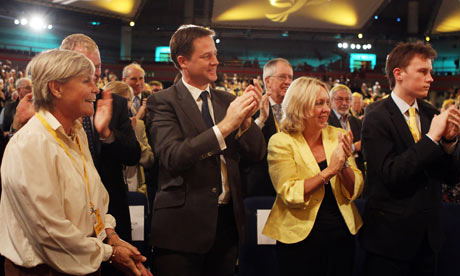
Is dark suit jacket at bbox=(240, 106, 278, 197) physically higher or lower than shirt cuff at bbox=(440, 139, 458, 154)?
lower

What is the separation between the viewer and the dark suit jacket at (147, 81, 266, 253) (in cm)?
166

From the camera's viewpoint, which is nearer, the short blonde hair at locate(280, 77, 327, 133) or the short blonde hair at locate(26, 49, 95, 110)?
the short blonde hair at locate(26, 49, 95, 110)

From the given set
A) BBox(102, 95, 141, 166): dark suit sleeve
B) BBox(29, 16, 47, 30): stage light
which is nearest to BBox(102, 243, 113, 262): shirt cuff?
BBox(102, 95, 141, 166): dark suit sleeve

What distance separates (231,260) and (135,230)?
2.19 ft

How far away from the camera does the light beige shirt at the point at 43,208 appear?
1273 millimetres

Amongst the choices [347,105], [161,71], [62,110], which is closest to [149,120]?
[62,110]

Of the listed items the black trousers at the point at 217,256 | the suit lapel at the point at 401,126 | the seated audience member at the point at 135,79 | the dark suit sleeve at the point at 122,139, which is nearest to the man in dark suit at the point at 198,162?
the black trousers at the point at 217,256

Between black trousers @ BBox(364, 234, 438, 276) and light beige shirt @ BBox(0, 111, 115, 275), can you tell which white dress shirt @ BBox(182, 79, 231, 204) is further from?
black trousers @ BBox(364, 234, 438, 276)

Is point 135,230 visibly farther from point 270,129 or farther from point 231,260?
point 270,129

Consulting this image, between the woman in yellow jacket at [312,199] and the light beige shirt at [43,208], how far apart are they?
3.03ft

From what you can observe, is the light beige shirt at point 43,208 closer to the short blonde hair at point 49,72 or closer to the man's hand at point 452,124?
the short blonde hair at point 49,72

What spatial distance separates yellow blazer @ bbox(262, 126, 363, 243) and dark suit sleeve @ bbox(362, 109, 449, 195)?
7.3 inches

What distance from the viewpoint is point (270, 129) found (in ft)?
9.86

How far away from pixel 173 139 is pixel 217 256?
1.71 feet
